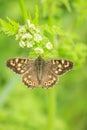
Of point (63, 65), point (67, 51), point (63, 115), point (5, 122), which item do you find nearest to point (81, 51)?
point (67, 51)

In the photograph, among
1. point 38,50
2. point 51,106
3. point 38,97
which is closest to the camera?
point 38,50

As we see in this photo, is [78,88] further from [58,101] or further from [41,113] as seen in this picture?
[41,113]

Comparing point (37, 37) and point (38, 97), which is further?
point (38, 97)

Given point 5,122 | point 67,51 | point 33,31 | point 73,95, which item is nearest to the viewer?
point 33,31

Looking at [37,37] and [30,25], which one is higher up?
[30,25]

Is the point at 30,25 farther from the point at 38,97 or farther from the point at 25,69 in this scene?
the point at 38,97

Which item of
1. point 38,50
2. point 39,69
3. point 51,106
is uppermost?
point 38,50

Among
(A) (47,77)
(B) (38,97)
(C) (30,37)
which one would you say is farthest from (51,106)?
(B) (38,97)
